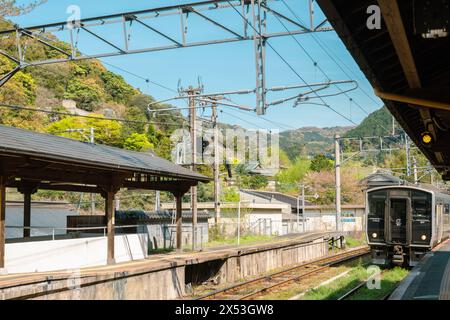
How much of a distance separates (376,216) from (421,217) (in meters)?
1.40

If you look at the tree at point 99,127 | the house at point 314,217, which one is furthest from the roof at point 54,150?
the tree at point 99,127

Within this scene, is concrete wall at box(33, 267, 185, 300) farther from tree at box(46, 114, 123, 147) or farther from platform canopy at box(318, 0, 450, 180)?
tree at box(46, 114, 123, 147)

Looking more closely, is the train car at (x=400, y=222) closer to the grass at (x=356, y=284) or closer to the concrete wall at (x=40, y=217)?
the grass at (x=356, y=284)

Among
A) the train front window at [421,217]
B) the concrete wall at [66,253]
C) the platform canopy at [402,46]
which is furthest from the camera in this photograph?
the train front window at [421,217]

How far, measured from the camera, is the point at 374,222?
1712cm

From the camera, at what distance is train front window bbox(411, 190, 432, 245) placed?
16.5 metres

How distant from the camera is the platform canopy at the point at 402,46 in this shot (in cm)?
408

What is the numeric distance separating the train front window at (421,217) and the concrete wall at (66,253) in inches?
348

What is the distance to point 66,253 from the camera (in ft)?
45.6

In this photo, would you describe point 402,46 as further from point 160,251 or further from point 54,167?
point 160,251

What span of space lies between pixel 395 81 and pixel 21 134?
979 cm

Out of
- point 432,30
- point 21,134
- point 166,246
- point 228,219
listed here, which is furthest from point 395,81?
point 228,219

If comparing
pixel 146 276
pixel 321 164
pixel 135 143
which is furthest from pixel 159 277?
pixel 321 164

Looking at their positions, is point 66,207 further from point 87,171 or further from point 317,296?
point 317,296
